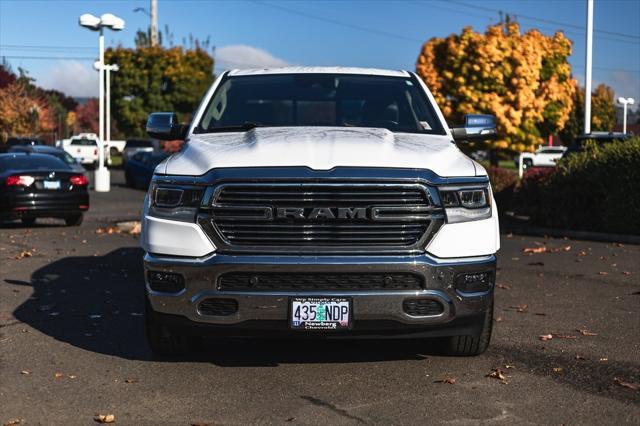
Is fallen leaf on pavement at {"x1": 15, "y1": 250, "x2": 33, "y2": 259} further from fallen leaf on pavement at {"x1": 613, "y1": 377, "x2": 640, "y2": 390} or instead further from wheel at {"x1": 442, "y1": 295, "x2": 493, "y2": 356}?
fallen leaf on pavement at {"x1": 613, "y1": 377, "x2": 640, "y2": 390}

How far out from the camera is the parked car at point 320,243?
19.2 ft

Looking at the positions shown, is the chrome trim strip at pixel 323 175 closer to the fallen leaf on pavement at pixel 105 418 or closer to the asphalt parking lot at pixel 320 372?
the asphalt parking lot at pixel 320 372

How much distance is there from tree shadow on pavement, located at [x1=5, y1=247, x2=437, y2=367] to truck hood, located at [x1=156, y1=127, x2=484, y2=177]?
1406 mm

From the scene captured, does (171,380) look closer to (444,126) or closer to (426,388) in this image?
(426,388)

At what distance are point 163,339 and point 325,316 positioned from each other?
1.30m

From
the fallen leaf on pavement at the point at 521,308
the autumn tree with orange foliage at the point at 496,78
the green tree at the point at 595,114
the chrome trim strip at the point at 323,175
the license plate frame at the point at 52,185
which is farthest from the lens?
the green tree at the point at 595,114

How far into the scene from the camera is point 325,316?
5840mm

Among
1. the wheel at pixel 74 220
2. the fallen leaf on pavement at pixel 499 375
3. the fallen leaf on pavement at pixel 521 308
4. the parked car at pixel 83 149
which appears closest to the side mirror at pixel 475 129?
the fallen leaf on pavement at pixel 521 308

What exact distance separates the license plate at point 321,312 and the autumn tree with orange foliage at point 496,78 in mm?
25962

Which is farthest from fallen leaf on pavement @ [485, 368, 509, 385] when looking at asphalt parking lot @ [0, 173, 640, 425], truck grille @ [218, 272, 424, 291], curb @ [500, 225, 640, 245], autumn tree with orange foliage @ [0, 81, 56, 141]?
autumn tree with orange foliage @ [0, 81, 56, 141]

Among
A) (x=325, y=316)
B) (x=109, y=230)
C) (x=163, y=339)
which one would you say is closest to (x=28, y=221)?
(x=109, y=230)

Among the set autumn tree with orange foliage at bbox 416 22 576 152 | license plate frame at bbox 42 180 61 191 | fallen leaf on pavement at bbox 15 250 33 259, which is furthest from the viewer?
autumn tree with orange foliage at bbox 416 22 576 152

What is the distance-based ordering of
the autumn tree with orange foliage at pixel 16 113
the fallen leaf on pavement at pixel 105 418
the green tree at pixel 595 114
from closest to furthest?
the fallen leaf on pavement at pixel 105 418 < the autumn tree with orange foliage at pixel 16 113 < the green tree at pixel 595 114

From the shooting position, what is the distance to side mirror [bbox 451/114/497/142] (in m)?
7.70
